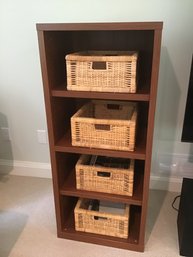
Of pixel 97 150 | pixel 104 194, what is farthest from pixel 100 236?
pixel 97 150

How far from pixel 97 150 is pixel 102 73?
0.36 meters

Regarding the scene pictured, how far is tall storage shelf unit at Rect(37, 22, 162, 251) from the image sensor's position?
102 centimetres

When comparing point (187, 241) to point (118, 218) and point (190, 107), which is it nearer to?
point (118, 218)

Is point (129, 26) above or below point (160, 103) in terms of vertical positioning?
above

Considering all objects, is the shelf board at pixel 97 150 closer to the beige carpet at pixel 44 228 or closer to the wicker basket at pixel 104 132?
the wicker basket at pixel 104 132

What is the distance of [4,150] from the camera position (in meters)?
2.01

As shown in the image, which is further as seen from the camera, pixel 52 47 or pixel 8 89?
pixel 8 89

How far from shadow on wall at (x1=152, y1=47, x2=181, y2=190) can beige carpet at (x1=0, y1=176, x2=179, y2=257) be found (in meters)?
0.21

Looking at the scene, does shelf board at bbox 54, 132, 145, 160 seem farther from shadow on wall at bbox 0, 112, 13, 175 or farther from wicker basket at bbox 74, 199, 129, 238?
shadow on wall at bbox 0, 112, 13, 175

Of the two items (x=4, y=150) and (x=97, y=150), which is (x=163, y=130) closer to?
(x=97, y=150)

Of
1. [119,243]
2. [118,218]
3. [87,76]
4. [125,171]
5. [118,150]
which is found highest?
[87,76]

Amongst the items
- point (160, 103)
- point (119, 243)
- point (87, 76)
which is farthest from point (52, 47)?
point (119, 243)

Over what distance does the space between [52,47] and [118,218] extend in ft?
3.06

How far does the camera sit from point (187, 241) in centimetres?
125
